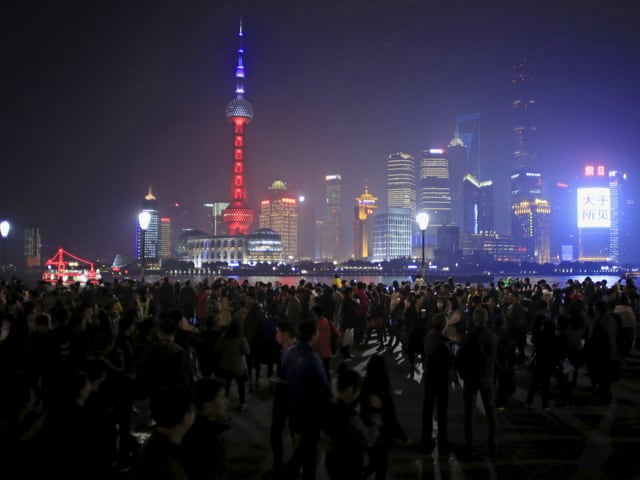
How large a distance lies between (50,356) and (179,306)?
12.0 m

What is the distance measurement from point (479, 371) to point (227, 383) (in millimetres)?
4132

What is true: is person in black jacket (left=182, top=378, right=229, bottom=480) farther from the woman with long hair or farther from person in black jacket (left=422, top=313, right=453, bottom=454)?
the woman with long hair

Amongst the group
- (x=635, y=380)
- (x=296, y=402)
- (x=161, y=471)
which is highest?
(x=161, y=471)

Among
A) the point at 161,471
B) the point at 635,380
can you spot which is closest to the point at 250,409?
the point at 161,471

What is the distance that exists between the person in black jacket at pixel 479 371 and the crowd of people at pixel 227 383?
0.01m

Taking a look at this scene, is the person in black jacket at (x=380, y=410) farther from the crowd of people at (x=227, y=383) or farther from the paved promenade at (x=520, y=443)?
the paved promenade at (x=520, y=443)

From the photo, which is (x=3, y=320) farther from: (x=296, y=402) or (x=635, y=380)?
(x=635, y=380)

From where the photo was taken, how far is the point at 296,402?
19.2 feet

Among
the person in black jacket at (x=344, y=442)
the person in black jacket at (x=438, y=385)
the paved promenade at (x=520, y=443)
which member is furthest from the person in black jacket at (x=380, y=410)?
the person in black jacket at (x=438, y=385)

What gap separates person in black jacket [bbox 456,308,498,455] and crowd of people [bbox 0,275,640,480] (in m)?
0.01

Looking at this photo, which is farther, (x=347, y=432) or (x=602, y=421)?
(x=602, y=421)

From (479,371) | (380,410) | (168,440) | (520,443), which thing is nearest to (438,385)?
(479,371)

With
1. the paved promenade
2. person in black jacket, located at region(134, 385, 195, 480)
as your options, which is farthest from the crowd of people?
the paved promenade

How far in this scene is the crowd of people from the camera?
366 centimetres
